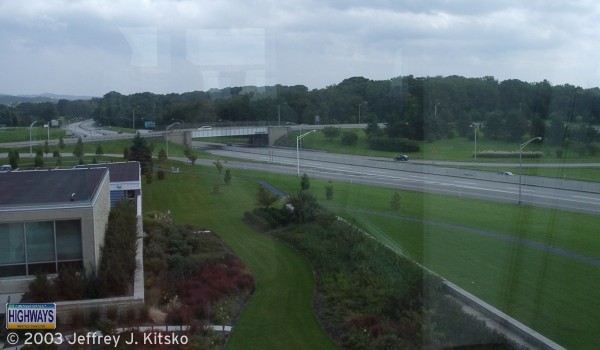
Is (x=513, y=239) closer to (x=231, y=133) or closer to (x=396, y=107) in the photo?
(x=396, y=107)

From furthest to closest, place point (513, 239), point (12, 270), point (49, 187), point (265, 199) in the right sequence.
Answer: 1. point (265, 199)
2. point (513, 239)
3. point (49, 187)
4. point (12, 270)

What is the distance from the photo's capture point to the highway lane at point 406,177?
840 inches

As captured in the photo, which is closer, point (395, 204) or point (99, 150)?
point (395, 204)

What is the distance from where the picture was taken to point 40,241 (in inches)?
372

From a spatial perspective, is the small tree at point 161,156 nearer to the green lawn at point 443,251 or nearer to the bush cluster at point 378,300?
the green lawn at point 443,251

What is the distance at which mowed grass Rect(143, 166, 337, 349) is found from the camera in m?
7.89

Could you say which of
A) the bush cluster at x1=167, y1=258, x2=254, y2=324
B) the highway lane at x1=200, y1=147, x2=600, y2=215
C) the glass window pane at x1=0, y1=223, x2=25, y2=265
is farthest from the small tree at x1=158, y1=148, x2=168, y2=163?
the glass window pane at x1=0, y1=223, x2=25, y2=265

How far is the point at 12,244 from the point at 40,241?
388 millimetres

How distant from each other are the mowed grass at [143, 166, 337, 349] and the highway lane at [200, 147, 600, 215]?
343cm

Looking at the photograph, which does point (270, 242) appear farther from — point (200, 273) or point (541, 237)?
point (541, 237)

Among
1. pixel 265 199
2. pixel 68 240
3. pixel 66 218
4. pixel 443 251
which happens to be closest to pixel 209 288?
pixel 68 240

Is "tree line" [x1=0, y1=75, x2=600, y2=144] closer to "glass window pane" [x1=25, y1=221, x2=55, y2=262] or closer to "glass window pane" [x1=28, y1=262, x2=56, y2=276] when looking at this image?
"glass window pane" [x1=25, y1=221, x2=55, y2=262]

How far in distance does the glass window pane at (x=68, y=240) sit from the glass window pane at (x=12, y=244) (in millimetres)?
504

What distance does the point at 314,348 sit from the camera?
24.6 ft
